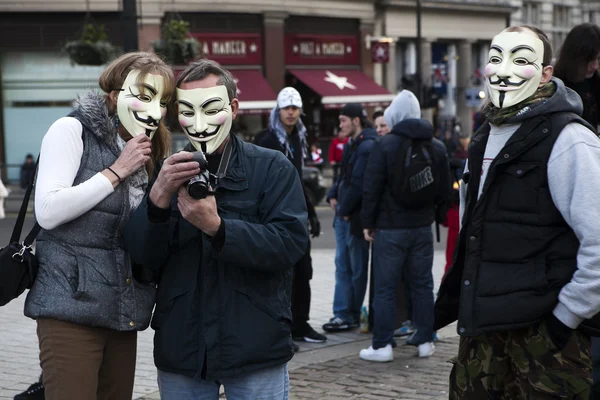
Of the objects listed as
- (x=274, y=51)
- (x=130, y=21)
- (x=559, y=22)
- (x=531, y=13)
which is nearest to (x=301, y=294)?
(x=130, y=21)

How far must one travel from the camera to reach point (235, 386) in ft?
10.9

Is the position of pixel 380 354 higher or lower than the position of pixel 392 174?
lower

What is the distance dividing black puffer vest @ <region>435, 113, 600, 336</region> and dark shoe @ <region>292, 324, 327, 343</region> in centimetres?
403

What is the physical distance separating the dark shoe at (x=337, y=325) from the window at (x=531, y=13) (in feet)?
124

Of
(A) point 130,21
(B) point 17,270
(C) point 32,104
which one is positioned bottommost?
(B) point 17,270

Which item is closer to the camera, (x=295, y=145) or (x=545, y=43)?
(x=545, y=43)

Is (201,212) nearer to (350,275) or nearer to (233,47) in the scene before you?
(350,275)

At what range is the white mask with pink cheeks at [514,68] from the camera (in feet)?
12.0

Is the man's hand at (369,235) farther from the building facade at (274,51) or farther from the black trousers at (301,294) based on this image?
the building facade at (274,51)

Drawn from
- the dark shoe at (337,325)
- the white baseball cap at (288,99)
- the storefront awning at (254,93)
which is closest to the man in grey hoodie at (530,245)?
the white baseball cap at (288,99)

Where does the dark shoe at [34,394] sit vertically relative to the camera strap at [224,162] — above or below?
below

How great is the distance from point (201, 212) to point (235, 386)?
667 mm

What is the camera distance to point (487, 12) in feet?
133

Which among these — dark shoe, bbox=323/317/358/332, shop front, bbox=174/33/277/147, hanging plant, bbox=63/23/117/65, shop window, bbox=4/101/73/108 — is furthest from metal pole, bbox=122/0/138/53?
shop window, bbox=4/101/73/108
